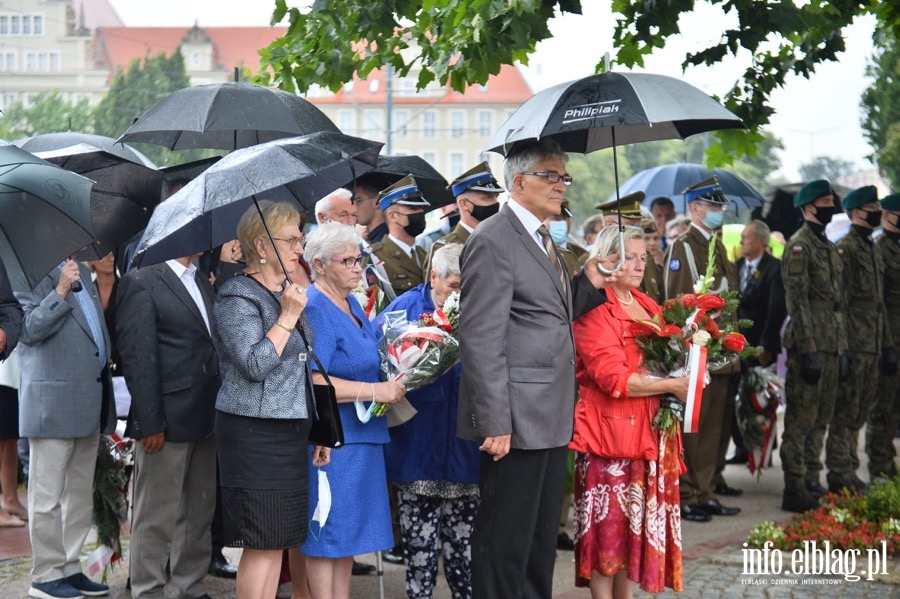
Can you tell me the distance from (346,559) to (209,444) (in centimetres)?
127

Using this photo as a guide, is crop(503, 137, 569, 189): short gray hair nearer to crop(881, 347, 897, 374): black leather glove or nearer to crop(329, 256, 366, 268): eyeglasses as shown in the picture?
crop(329, 256, 366, 268): eyeglasses

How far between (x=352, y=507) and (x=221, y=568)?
2.02 metres

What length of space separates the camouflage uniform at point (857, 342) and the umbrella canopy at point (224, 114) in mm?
5293

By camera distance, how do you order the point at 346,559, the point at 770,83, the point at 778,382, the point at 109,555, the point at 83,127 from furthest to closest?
the point at 83,127 → the point at 778,382 → the point at 770,83 → the point at 109,555 → the point at 346,559

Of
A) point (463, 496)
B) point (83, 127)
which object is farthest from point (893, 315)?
point (83, 127)

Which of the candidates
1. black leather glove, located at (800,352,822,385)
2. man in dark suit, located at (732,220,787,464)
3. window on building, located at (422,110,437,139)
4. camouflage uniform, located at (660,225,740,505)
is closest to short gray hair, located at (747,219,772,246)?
man in dark suit, located at (732,220,787,464)

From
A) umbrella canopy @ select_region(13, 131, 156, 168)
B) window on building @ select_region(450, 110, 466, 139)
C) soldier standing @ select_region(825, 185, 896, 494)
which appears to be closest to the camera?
umbrella canopy @ select_region(13, 131, 156, 168)

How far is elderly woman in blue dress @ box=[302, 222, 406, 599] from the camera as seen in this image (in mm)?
5387

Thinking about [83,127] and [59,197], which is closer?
[59,197]

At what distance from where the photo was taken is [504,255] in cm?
513

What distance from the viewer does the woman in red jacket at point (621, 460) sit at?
18.7 feet

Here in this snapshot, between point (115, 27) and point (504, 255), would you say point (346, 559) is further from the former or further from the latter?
point (115, 27)

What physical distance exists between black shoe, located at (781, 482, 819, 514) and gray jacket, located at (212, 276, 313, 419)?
5537 millimetres

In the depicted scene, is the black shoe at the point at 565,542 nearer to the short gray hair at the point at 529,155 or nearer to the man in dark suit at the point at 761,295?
the man in dark suit at the point at 761,295
